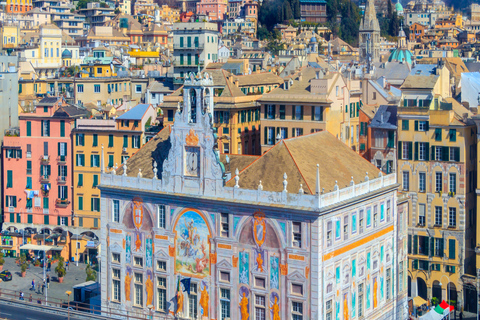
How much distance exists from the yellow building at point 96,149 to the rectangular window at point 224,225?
3615 centimetres

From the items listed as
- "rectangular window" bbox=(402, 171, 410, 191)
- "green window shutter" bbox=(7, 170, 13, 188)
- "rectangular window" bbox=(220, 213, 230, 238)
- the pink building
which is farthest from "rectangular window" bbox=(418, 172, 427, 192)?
"green window shutter" bbox=(7, 170, 13, 188)

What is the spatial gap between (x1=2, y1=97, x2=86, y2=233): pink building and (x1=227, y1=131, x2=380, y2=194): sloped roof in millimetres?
43219

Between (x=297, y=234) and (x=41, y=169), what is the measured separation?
5303 centimetres

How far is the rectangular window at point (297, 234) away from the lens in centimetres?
7319

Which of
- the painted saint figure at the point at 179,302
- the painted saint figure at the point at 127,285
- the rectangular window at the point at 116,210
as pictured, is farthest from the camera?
the rectangular window at the point at 116,210

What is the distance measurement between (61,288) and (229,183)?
36607mm

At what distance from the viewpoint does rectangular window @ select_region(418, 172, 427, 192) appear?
9732cm

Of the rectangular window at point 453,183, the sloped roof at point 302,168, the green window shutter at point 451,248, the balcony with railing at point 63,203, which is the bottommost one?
the green window shutter at point 451,248

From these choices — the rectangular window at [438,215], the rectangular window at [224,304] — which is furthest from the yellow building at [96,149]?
the rectangular window at [224,304]

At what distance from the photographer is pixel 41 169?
4606 inches

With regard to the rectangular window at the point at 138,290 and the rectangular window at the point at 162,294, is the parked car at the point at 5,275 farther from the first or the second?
the rectangular window at the point at 162,294

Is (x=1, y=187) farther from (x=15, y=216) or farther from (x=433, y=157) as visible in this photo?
(x=433, y=157)

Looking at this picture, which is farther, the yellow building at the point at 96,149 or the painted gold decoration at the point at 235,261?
the yellow building at the point at 96,149

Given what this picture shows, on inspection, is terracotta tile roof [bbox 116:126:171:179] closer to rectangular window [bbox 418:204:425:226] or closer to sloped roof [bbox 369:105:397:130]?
sloped roof [bbox 369:105:397:130]
